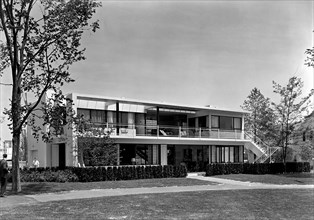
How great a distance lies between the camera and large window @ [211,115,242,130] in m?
38.9

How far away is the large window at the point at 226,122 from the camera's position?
38.9 m

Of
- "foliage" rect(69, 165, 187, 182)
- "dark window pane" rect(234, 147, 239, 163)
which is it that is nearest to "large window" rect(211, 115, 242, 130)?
"dark window pane" rect(234, 147, 239, 163)

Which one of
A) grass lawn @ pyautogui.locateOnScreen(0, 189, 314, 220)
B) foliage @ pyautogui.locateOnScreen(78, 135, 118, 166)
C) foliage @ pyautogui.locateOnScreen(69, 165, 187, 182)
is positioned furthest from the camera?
foliage @ pyautogui.locateOnScreen(78, 135, 118, 166)

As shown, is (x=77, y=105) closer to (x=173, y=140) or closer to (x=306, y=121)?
(x=173, y=140)

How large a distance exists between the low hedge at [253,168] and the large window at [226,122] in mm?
7294

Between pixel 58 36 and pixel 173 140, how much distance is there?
17.8 metres

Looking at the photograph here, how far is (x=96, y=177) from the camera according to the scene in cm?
2327

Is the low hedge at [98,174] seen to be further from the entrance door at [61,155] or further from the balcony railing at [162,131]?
the entrance door at [61,155]

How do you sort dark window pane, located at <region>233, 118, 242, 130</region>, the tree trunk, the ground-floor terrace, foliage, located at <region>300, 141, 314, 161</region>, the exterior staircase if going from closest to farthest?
the tree trunk
the ground-floor terrace
the exterior staircase
foliage, located at <region>300, 141, 314, 161</region>
dark window pane, located at <region>233, 118, 242, 130</region>

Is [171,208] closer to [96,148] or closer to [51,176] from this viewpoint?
[51,176]

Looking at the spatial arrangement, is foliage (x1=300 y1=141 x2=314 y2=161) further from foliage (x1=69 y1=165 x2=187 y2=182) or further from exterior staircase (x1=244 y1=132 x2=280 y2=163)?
foliage (x1=69 y1=165 x2=187 y2=182)

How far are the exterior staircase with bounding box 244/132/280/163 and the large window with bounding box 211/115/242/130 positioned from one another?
5.20 ft

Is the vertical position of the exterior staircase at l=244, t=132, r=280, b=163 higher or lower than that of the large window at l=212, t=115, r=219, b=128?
lower

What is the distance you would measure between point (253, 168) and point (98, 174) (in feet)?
46.6
